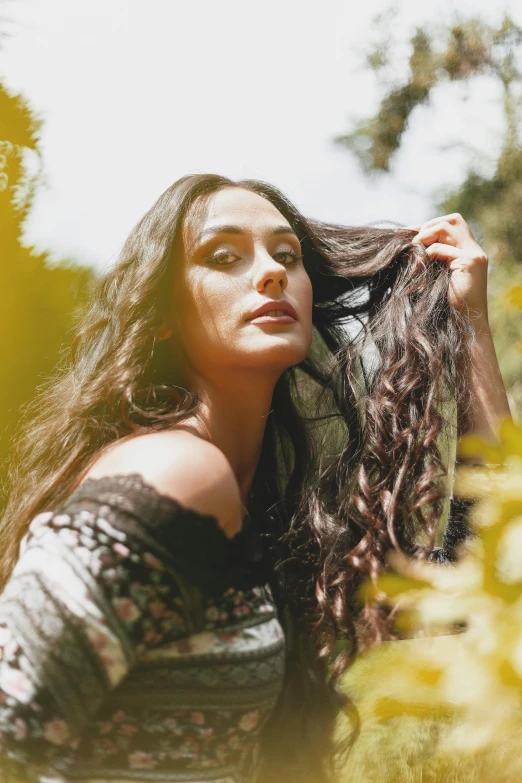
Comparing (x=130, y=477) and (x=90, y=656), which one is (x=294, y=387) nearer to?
(x=130, y=477)

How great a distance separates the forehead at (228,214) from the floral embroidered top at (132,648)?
3.20ft

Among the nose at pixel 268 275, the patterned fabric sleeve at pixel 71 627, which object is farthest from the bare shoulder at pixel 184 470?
the nose at pixel 268 275

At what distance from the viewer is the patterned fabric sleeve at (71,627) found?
4.75 ft

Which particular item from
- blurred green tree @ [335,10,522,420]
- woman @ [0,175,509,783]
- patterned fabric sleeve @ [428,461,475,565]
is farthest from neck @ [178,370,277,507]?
blurred green tree @ [335,10,522,420]

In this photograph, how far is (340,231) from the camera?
3004mm

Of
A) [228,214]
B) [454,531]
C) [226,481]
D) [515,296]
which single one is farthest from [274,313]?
[515,296]

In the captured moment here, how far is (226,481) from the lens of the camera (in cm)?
171

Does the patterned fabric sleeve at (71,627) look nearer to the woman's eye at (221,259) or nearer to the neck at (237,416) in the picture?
the neck at (237,416)

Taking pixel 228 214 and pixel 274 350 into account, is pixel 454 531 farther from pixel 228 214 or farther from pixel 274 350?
pixel 228 214

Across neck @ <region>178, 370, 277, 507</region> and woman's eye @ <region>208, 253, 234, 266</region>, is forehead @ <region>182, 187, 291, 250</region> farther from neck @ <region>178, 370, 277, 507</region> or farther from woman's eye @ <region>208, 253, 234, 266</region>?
neck @ <region>178, 370, 277, 507</region>

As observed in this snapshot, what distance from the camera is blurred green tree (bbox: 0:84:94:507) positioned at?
2082mm

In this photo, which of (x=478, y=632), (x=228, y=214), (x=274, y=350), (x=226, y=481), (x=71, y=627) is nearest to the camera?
(x=478, y=632)

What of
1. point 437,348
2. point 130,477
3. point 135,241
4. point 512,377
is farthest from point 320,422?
point 512,377

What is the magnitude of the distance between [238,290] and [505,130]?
5481mm
